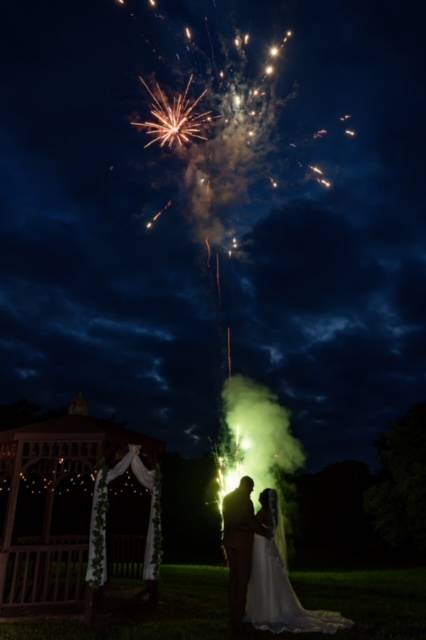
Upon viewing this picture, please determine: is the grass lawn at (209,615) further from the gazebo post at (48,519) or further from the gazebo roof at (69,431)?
the gazebo roof at (69,431)

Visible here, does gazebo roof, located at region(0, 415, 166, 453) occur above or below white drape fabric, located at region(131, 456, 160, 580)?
above

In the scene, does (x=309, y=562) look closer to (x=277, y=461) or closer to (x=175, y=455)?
(x=277, y=461)

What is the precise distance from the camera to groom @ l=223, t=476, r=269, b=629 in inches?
337

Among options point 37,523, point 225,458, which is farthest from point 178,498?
point 225,458

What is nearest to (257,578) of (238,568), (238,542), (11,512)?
(238,568)

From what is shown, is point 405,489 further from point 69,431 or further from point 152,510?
point 69,431

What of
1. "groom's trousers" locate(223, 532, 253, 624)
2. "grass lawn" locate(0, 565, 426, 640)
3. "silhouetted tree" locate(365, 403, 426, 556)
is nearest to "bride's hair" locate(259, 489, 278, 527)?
"groom's trousers" locate(223, 532, 253, 624)

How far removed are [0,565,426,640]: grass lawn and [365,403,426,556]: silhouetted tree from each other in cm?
1208

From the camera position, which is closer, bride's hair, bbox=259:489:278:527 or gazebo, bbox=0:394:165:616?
bride's hair, bbox=259:489:278:527

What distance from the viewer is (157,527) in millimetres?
11297

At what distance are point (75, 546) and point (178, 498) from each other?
1501 inches

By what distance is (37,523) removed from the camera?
28.8 m

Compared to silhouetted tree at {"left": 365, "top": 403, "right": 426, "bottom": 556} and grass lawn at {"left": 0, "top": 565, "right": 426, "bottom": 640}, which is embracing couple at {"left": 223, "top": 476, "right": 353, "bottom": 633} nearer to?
grass lawn at {"left": 0, "top": 565, "right": 426, "bottom": 640}

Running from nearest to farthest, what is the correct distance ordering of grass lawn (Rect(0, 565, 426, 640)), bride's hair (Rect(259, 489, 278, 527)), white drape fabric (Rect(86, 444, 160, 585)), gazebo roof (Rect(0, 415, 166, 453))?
grass lawn (Rect(0, 565, 426, 640)), bride's hair (Rect(259, 489, 278, 527)), white drape fabric (Rect(86, 444, 160, 585)), gazebo roof (Rect(0, 415, 166, 453))
